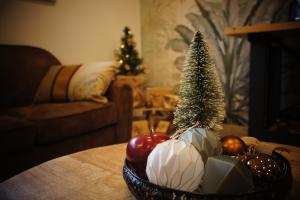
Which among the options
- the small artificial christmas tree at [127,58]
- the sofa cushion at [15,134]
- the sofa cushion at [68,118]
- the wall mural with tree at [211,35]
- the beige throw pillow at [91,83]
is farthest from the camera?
the small artificial christmas tree at [127,58]

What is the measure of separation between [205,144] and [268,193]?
0.13 meters

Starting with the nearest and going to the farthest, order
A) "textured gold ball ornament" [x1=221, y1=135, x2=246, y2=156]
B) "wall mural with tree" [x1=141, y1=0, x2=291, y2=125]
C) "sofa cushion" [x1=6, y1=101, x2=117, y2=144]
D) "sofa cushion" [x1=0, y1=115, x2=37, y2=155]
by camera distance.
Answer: "textured gold ball ornament" [x1=221, y1=135, x2=246, y2=156]
"sofa cushion" [x1=0, y1=115, x2=37, y2=155]
"sofa cushion" [x1=6, y1=101, x2=117, y2=144]
"wall mural with tree" [x1=141, y1=0, x2=291, y2=125]

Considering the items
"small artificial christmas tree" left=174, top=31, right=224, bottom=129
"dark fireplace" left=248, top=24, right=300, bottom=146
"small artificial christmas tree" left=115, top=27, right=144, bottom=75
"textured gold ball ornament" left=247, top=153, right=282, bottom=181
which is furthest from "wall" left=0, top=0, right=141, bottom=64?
"textured gold ball ornament" left=247, top=153, right=282, bottom=181

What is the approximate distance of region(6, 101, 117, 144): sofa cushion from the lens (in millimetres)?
1343

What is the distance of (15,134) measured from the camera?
1227 mm

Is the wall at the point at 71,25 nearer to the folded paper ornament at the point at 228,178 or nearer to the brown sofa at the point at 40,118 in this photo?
the brown sofa at the point at 40,118

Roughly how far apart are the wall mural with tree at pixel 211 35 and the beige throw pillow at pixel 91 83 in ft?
3.93

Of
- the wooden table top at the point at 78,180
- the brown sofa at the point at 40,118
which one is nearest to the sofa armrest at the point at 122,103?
the brown sofa at the point at 40,118

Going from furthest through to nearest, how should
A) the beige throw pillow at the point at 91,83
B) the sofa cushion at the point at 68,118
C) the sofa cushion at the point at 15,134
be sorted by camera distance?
the beige throw pillow at the point at 91,83
the sofa cushion at the point at 68,118
the sofa cushion at the point at 15,134

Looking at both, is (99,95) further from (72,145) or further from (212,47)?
(212,47)

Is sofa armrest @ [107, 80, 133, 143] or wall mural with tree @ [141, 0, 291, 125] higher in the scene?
wall mural with tree @ [141, 0, 291, 125]

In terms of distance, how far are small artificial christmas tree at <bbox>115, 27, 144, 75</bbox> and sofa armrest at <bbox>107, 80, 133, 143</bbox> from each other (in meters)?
0.89

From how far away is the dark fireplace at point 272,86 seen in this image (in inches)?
61.6

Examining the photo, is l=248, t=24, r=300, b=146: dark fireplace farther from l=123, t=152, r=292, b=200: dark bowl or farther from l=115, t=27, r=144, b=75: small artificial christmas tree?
l=115, t=27, r=144, b=75: small artificial christmas tree
